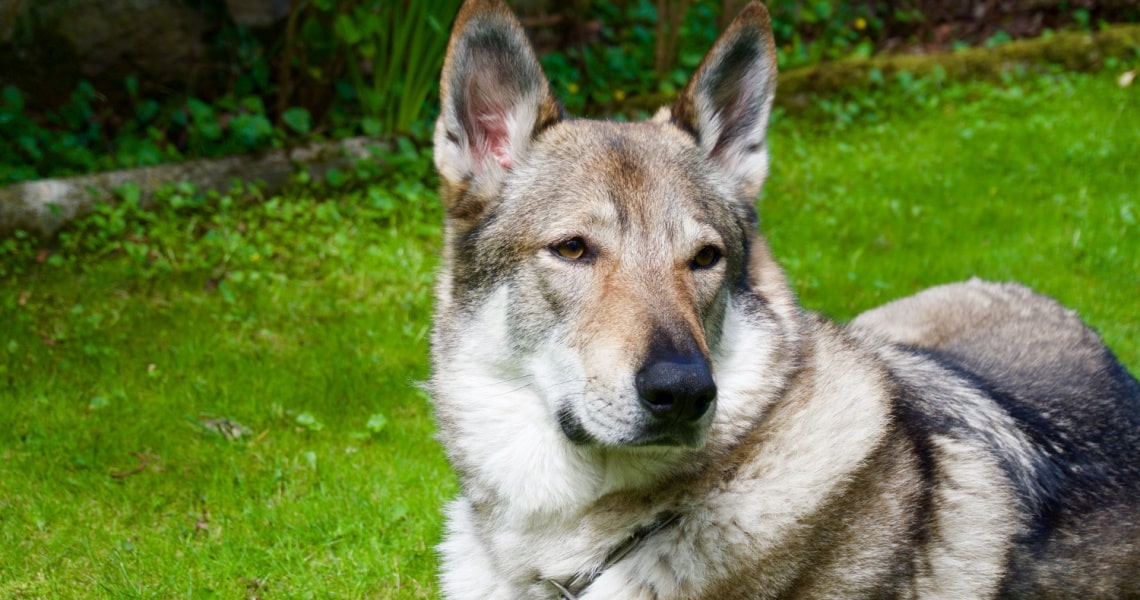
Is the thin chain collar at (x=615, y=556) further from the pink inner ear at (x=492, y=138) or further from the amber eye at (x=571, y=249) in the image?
the pink inner ear at (x=492, y=138)

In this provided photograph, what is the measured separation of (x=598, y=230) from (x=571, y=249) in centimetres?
11

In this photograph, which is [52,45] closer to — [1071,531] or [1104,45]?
[1071,531]

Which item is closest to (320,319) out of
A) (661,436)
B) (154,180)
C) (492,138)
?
(154,180)

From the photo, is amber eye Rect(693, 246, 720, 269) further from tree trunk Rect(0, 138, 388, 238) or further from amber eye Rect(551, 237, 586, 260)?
tree trunk Rect(0, 138, 388, 238)

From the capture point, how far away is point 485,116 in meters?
3.76

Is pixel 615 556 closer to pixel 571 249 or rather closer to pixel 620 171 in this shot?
pixel 571 249

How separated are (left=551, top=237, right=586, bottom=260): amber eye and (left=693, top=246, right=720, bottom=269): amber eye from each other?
1.23 ft

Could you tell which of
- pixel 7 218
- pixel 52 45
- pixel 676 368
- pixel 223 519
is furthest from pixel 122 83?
pixel 676 368

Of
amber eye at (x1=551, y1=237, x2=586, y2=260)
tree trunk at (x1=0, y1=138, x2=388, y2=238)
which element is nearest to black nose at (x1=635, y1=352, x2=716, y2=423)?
amber eye at (x1=551, y1=237, x2=586, y2=260)

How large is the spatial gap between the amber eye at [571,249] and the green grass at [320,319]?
1672 mm

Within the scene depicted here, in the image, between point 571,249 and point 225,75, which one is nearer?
point 571,249

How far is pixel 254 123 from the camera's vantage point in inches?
322

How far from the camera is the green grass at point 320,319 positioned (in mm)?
4434

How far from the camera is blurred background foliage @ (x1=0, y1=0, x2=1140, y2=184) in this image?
798 cm
